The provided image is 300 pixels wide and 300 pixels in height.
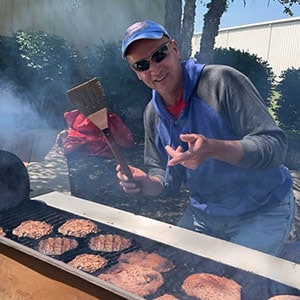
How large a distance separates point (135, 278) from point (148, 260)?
184mm

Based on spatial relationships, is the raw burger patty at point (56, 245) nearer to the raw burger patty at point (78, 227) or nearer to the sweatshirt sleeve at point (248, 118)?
the raw burger patty at point (78, 227)

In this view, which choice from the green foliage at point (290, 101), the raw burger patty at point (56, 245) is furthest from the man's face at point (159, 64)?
the green foliage at point (290, 101)

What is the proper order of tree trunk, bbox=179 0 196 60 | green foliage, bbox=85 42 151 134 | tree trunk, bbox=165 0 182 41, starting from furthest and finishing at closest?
1. green foliage, bbox=85 42 151 134
2. tree trunk, bbox=165 0 182 41
3. tree trunk, bbox=179 0 196 60

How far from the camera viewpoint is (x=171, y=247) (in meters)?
2.22

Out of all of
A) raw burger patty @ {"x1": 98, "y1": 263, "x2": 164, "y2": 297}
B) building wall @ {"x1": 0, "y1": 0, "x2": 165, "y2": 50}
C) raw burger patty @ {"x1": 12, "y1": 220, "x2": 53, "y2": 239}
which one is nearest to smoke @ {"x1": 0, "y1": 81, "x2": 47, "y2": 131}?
building wall @ {"x1": 0, "y1": 0, "x2": 165, "y2": 50}

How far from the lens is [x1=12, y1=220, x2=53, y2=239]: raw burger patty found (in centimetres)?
245

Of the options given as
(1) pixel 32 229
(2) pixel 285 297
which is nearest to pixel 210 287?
(2) pixel 285 297

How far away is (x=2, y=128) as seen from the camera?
6.14 m

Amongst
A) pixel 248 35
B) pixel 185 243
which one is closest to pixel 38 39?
pixel 185 243

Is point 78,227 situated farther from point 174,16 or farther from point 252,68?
point 252,68

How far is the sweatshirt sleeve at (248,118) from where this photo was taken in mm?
2035

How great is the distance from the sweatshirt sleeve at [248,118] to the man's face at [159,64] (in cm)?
22

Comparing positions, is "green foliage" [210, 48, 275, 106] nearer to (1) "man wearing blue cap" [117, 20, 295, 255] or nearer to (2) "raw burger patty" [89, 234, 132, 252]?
(1) "man wearing blue cap" [117, 20, 295, 255]

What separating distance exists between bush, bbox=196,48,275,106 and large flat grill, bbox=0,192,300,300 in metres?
8.49
